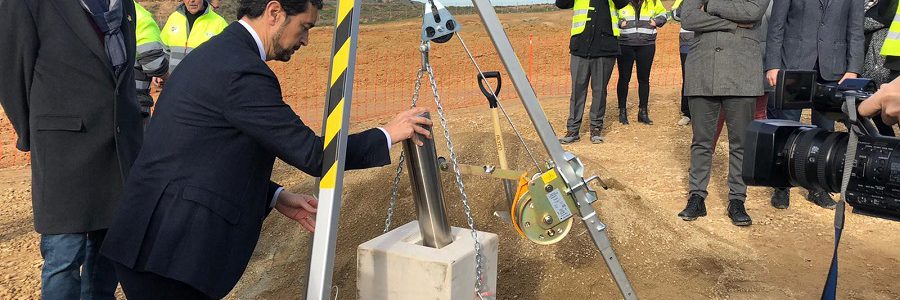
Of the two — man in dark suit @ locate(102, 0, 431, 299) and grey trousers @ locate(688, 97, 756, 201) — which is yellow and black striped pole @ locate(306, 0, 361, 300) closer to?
man in dark suit @ locate(102, 0, 431, 299)

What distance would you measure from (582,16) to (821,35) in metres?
2.79

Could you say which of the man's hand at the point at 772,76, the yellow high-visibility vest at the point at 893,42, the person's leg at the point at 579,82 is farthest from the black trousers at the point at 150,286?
the person's leg at the point at 579,82

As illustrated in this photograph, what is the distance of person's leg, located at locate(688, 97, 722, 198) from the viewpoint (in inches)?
199

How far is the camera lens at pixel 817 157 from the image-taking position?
2518 millimetres

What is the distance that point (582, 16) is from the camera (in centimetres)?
755

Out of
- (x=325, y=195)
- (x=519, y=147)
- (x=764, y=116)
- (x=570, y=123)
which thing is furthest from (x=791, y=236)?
(x=325, y=195)

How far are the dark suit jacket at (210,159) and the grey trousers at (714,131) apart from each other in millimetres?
3395

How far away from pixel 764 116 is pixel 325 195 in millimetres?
4788

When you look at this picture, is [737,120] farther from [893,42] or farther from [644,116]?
[644,116]

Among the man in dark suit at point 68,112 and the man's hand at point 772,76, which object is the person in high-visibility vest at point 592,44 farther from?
the man in dark suit at point 68,112

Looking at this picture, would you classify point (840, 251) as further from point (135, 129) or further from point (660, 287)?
point (135, 129)

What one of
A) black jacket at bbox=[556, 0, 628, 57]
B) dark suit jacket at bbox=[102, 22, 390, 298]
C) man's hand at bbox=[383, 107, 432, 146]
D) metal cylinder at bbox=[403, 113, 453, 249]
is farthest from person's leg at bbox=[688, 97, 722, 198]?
dark suit jacket at bbox=[102, 22, 390, 298]

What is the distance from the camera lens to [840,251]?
4.98 metres

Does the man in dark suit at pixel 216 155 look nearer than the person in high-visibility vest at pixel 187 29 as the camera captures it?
Yes
